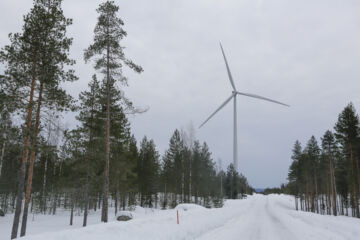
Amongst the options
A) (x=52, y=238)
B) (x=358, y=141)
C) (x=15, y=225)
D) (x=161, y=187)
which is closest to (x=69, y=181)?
(x=15, y=225)

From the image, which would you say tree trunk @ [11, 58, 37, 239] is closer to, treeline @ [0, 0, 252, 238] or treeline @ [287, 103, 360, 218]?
treeline @ [0, 0, 252, 238]

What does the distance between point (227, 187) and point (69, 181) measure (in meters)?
76.9

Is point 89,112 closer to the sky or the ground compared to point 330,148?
closer to the sky

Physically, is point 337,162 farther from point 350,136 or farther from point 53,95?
point 53,95

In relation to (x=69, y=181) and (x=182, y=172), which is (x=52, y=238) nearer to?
(x=69, y=181)

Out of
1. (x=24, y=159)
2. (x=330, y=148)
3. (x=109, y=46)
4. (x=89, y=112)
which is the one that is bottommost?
(x=24, y=159)

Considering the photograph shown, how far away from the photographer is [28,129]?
13.5 metres

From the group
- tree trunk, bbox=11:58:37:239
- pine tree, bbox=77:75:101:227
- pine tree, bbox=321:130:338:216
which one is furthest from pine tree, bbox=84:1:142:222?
pine tree, bbox=321:130:338:216

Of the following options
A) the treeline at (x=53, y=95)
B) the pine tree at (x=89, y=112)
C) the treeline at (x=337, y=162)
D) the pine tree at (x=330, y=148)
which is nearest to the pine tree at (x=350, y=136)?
the treeline at (x=337, y=162)

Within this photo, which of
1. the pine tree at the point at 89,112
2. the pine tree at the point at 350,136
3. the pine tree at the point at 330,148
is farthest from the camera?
the pine tree at the point at 330,148

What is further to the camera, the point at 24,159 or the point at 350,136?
the point at 350,136

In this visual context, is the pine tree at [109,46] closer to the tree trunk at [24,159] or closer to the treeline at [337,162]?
the tree trunk at [24,159]

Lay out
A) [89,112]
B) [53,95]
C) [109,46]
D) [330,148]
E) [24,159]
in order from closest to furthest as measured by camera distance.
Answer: [24,159] < [53,95] < [109,46] < [89,112] < [330,148]

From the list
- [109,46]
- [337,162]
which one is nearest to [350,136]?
[337,162]
